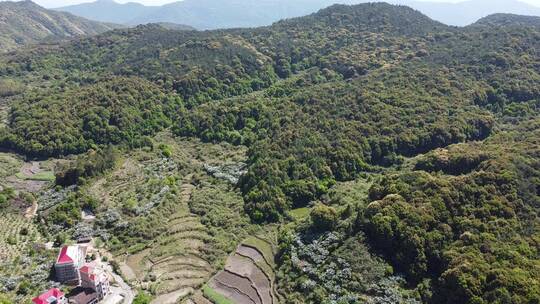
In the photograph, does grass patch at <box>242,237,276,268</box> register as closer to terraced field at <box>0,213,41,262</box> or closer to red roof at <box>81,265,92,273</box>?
red roof at <box>81,265,92,273</box>

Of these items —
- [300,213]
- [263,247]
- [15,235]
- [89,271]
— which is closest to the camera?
[89,271]

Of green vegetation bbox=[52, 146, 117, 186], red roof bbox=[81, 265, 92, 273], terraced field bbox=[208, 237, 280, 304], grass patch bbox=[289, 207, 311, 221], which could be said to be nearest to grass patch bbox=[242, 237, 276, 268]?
terraced field bbox=[208, 237, 280, 304]

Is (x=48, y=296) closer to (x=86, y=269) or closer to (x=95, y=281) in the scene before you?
(x=95, y=281)

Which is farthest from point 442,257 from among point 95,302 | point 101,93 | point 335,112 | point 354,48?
point 354,48

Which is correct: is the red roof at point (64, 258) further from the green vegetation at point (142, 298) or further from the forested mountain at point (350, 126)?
the forested mountain at point (350, 126)

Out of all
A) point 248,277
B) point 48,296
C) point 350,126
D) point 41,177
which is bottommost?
point 248,277

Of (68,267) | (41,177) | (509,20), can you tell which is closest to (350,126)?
(68,267)

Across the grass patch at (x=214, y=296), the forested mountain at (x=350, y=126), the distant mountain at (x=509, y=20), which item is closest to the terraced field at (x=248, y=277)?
the grass patch at (x=214, y=296)
